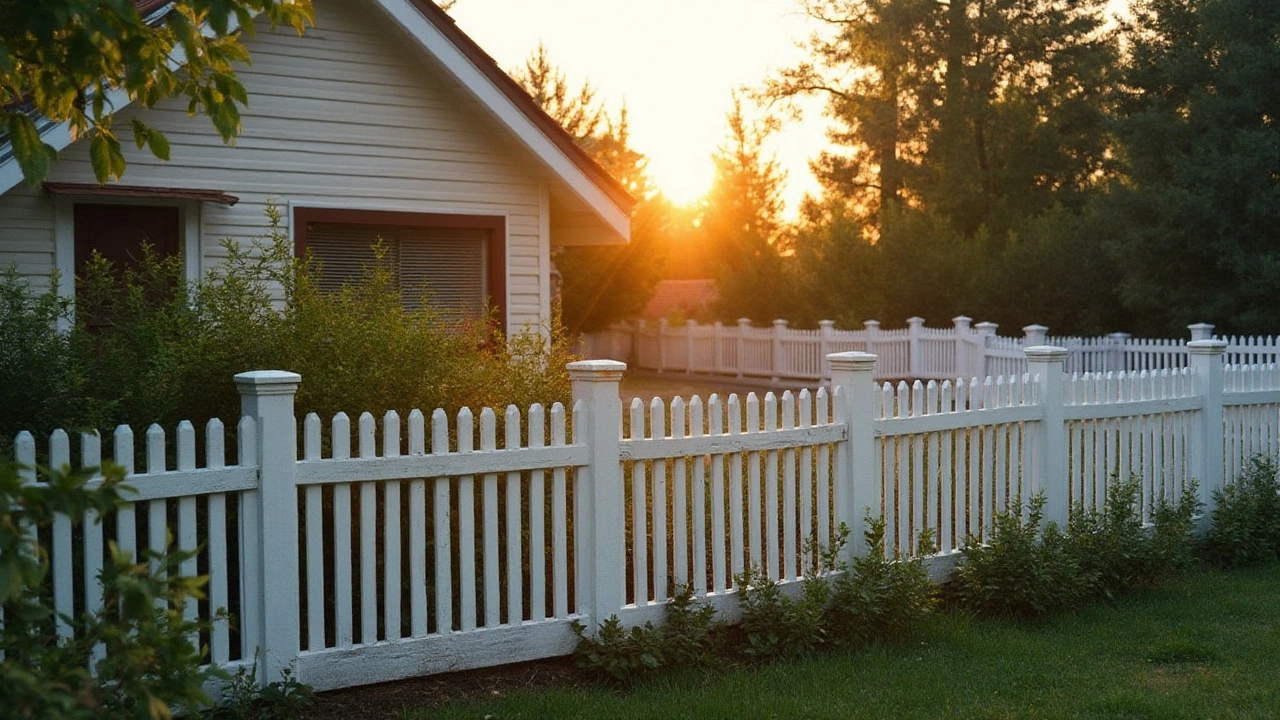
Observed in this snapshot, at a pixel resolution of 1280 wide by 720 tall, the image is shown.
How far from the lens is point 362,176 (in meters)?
11.4

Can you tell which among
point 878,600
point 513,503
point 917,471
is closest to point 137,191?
point 513,503

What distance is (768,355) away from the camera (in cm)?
3003

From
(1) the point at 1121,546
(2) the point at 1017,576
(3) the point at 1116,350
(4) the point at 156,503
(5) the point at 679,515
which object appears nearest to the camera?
(4) the point at 156,503

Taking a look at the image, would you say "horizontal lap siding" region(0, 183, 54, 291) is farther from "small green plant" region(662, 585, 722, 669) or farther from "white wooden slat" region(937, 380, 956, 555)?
"white wooden slat" region(937, 380, 956, 555)

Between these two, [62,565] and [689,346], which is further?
[689,346]

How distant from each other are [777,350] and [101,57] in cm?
2573

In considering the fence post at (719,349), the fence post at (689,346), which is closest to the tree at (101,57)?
the fence post at (719,349)

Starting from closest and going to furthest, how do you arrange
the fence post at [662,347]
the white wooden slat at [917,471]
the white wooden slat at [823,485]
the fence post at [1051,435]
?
the white wooden slat at [823,485]
the white wooden slat at [917,471]
the fence post at [1051,435]
the fence post at [662,347]

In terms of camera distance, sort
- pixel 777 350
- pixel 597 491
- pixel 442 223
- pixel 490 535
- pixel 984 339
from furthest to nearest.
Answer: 1. pixel 777 350
2. pixel 984 339
3. pixel 442 223
4. pixel 597 491
5. pixel 490 535

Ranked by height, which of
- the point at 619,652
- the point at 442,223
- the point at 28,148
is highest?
the point at 442,223

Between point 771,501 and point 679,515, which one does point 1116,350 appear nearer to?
point 771,501

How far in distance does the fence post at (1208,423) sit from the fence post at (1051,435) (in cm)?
173

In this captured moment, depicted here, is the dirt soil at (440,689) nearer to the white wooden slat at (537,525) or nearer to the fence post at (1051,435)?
the white wooden slat at (537,525)

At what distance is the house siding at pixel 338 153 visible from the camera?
10.4m
